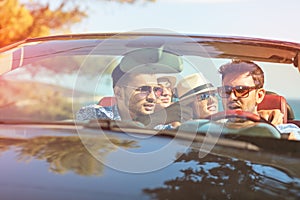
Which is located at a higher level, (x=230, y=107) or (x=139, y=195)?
(x=230, y=107)

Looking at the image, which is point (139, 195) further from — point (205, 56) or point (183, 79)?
point (205, 56)

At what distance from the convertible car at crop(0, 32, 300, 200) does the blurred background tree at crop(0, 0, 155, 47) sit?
4.89 metres

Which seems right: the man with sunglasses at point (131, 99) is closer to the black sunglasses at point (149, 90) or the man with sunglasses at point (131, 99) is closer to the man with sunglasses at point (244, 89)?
the black sunglasses at point (149, 90)

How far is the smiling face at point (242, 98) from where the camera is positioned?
218 cm

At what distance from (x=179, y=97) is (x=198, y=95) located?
113 millimetres

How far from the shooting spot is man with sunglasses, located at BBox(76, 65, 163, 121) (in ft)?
7.05

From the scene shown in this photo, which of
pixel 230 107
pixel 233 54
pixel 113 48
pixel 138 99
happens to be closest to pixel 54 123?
pixel 138 99

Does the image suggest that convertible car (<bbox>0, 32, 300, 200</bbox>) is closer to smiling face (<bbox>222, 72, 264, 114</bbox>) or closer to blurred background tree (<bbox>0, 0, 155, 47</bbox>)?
smiling face (<bbox>222, 72, 264, 114</bbox>)

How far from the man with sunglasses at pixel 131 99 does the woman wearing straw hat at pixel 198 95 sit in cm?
11

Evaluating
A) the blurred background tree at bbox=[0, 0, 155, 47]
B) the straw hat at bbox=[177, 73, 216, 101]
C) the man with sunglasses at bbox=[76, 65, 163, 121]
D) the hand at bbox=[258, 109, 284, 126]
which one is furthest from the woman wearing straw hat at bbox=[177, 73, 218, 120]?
the blurred background tree at bbox=[0, 0, 155, 47]

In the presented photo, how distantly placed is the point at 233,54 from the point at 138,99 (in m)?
0.56

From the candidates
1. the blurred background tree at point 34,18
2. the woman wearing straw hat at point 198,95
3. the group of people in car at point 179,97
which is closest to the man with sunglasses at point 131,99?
the group of people in car at point 179,97

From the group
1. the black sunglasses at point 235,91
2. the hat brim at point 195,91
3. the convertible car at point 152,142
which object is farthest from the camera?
the black sunglasses at point 235,91

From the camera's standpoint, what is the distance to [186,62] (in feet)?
7.52
